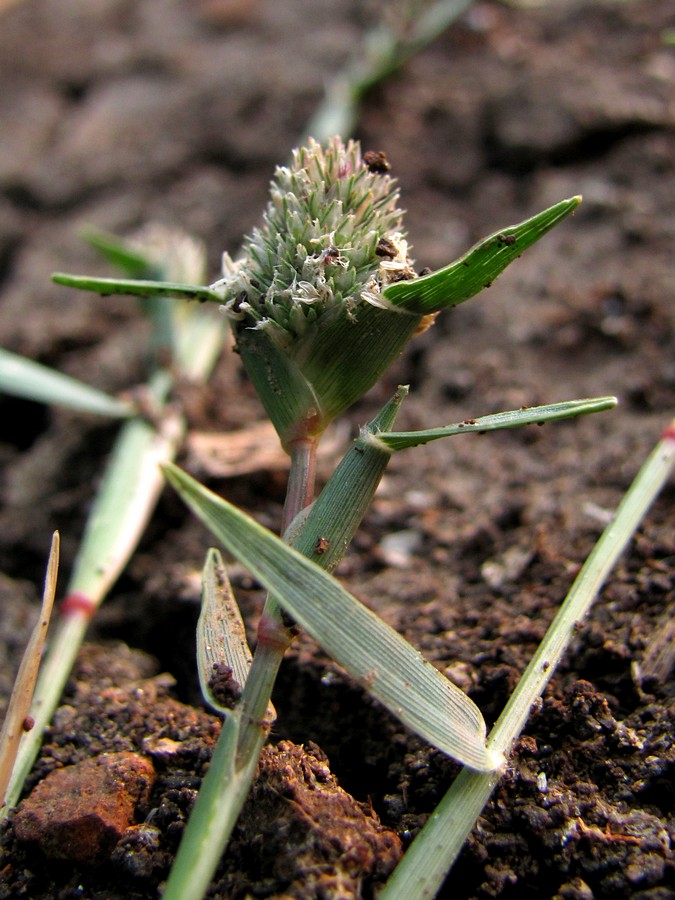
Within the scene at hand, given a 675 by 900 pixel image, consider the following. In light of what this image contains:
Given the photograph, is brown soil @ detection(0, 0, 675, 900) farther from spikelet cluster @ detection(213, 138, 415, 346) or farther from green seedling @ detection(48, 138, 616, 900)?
spikelet cluster @ detection(213, 138, 415, 346)

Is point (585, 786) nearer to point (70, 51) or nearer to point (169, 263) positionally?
point (169, 263)

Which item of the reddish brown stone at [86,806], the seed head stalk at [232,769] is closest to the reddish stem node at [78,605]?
the reddish brown stone at [86,806]

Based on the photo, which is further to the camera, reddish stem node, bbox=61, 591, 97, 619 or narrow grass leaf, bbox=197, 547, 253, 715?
reddish stem node, bbox=61, 591, 97, 619

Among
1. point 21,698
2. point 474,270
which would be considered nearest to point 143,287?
point 474,270

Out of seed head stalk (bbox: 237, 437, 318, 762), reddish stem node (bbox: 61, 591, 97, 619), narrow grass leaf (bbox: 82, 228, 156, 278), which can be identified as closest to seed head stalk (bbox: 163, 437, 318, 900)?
seed head stalk (bbox: 237, 437, 318, 762)

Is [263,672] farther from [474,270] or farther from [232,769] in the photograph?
[474,270]

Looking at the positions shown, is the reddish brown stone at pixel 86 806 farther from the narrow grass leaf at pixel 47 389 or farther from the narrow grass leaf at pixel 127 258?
the narrow grass leaf at pixel 127 258
